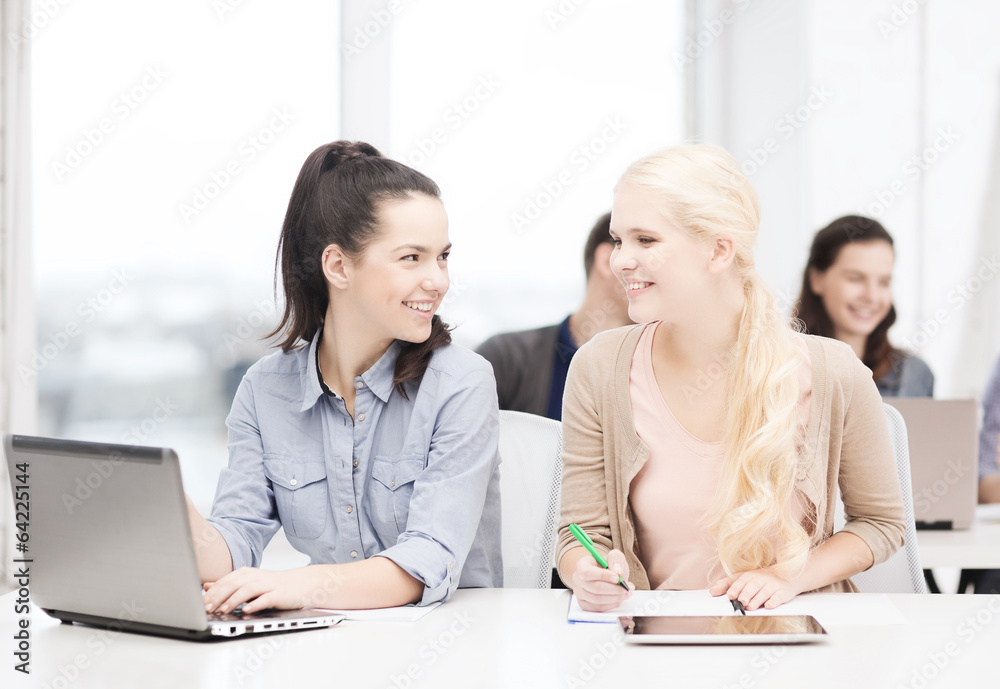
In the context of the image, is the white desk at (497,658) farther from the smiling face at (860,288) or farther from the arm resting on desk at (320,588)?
the smiling face at (860,288)

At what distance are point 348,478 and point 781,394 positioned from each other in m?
0.71

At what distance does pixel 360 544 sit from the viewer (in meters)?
1.45

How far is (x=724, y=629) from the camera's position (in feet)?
3.51

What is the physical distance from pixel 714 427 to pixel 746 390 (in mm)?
91

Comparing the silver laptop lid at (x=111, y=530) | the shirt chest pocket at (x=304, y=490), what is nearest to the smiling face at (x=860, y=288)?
the shirt chest pocket at (x=304, y=490)

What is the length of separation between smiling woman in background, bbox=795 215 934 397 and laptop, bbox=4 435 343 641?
1984 millimetres

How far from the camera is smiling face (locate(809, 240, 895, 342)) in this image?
8.46 feet

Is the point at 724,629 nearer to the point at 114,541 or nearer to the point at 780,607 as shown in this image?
the point at 780,607

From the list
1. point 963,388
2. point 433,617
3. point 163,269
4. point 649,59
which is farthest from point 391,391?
point 963,388

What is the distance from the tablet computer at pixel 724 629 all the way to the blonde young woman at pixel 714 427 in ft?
0.50

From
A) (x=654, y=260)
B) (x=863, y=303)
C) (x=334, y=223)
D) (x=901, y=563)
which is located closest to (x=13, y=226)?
(x=334, y=223)

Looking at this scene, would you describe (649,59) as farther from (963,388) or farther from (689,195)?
(689,195)

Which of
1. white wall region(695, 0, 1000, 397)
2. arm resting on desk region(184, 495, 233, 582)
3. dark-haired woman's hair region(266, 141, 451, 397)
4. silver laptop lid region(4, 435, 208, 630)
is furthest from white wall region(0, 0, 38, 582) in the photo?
white wall region(695, 0, 1000, 397)

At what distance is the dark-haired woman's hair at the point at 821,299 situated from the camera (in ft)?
8.59
